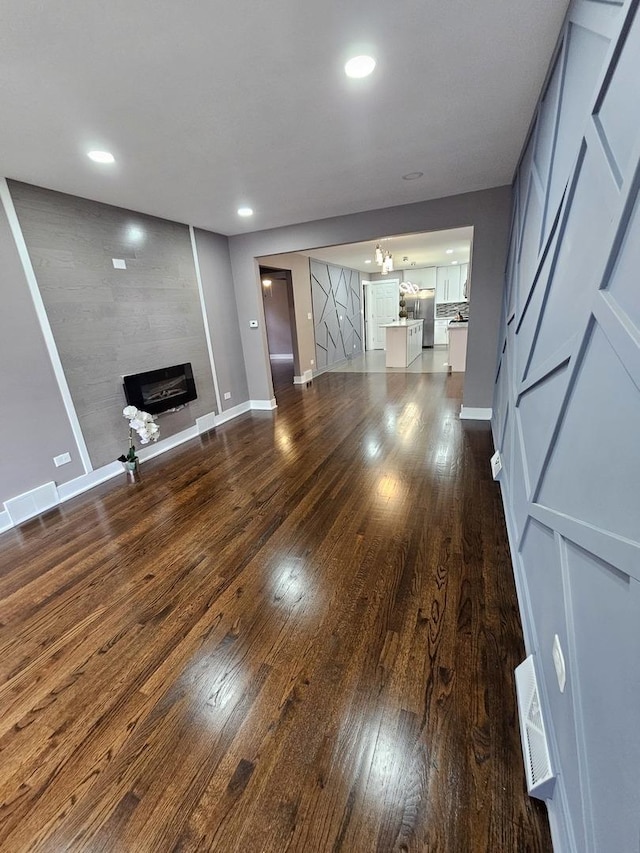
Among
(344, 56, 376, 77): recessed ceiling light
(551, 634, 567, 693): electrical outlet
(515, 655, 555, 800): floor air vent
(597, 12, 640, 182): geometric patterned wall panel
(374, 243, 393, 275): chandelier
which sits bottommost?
(515, 655, 555, 800): floor air vent

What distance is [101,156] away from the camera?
2.46 m

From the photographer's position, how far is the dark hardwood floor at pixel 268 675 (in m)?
1.05

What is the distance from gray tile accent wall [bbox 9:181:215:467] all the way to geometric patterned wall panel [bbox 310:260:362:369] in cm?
389

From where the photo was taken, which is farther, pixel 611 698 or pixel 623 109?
pixel 623 109

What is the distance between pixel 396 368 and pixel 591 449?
7272 mm

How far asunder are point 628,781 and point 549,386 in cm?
124

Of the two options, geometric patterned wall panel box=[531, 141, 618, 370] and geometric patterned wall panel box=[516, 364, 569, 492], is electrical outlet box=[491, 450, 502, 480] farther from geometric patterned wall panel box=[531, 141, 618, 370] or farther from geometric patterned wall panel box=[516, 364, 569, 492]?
geometric patterned wall panel box=[531, 141, 618, 370]

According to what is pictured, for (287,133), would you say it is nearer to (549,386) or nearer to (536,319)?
(536,319)

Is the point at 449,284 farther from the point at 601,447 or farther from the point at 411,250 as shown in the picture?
the point at 601,447

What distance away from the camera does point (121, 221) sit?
3596mm

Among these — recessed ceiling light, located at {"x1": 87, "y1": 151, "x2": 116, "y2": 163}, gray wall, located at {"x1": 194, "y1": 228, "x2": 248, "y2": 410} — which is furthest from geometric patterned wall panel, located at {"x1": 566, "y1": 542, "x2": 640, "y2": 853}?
gray wall, located at {"x1": 194, "y1": 228, "x2": 248, "y2": 410}

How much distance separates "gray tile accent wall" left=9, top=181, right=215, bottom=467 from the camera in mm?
2996

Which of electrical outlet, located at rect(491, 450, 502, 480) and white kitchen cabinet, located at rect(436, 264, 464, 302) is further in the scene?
white kitchen cabinet, located at rect(436, 264, 464, 302)

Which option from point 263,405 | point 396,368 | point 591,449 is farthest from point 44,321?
point 396,368
